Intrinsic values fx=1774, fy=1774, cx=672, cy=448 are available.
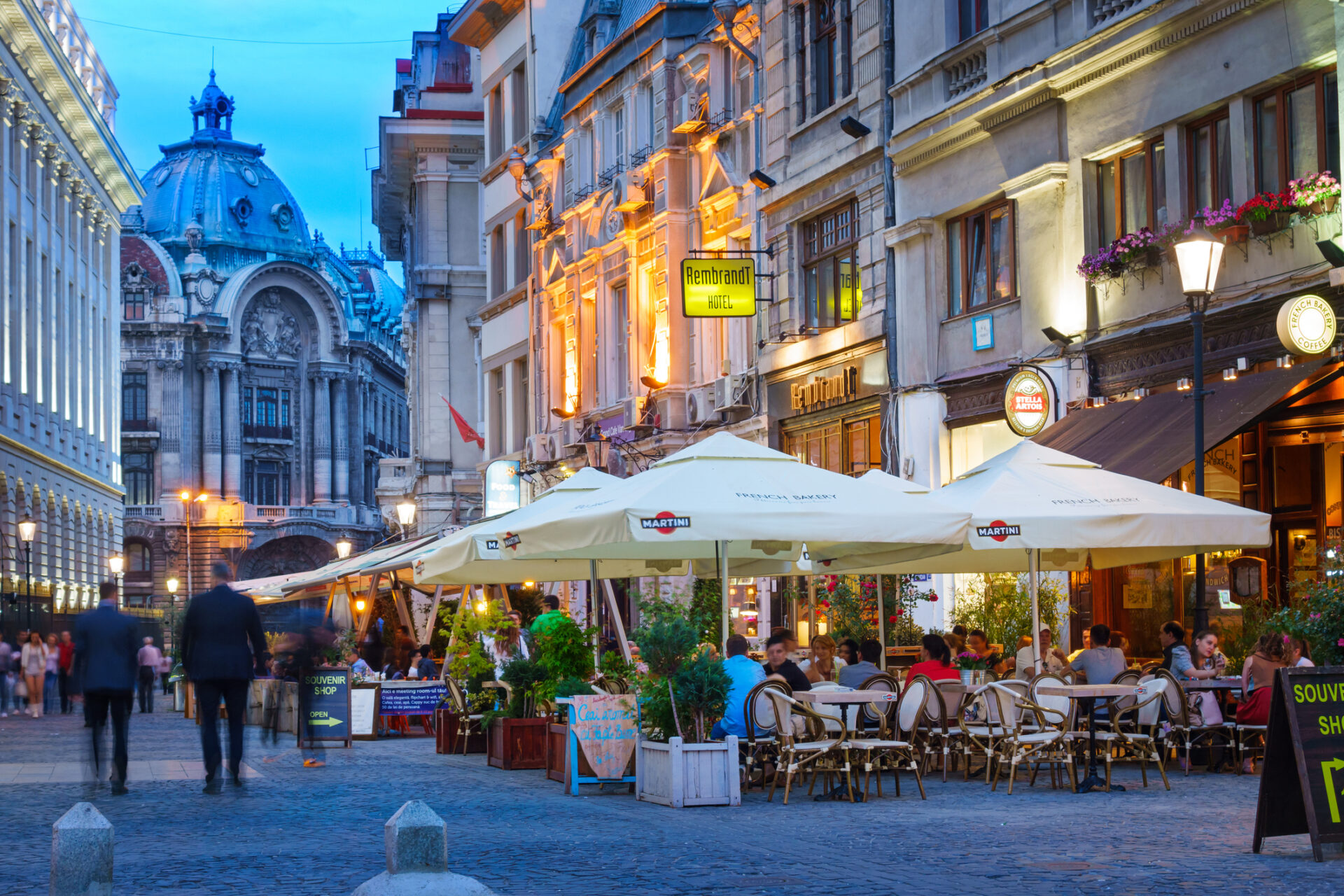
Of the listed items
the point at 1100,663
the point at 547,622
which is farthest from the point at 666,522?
the point at 1100,663

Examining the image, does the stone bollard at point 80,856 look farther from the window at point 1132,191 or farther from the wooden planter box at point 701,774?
the window at point 1132,191

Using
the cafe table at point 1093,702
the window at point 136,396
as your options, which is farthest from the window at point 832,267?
the window at point 136,396

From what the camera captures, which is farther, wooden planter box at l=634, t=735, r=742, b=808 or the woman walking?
the woman walking

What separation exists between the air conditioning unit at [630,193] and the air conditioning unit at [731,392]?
181 inches

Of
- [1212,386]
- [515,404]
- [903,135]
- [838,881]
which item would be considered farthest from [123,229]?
[838,881]

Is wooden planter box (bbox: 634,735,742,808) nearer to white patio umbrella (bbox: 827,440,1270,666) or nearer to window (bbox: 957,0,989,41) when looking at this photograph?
white patio umbrella (bbox: 827,440,1270,666)

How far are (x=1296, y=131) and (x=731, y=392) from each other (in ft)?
47.0

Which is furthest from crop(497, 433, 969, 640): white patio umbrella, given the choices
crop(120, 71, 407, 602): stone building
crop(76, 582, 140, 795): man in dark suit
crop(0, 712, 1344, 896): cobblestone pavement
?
crop(120, 71, 407, 602): stone building

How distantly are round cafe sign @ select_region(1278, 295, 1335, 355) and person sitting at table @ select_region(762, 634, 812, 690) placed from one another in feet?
17.7

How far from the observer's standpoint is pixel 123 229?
359 ft

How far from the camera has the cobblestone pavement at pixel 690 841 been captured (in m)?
8.90

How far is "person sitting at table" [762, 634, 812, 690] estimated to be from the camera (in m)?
14.7

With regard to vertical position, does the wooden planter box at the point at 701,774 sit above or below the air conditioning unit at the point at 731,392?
below

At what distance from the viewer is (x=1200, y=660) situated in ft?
50.2
